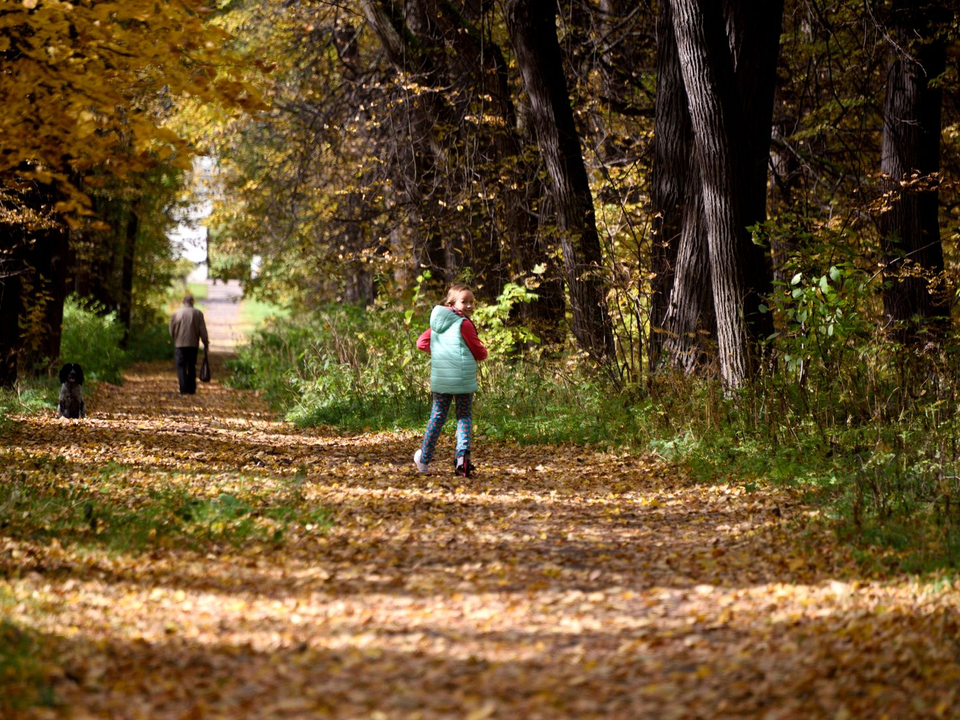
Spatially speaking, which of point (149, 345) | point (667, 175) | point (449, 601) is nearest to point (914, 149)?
point (667, 175)

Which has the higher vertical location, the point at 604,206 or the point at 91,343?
the point at 604,206

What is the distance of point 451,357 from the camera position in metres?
9.21

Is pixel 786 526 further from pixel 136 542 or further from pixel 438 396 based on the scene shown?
pixel 136 542

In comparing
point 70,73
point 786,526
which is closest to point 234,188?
point 70,73

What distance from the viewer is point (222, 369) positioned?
2761 centimetres

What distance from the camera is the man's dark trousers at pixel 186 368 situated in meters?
18.5

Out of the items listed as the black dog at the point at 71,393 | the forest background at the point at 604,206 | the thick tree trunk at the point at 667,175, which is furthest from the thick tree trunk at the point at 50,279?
the thick tree trunk at the point at 667,175

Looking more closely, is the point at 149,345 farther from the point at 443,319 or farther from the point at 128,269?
the point at 443,319

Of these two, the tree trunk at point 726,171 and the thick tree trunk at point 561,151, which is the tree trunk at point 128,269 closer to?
the thick tree trunk at point 561,151

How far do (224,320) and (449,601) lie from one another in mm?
62921

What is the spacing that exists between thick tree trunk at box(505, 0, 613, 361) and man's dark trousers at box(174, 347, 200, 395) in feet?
26.4

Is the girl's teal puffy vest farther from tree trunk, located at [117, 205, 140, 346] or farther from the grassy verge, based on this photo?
tree trunk, located at [117, 205, 140, 346]

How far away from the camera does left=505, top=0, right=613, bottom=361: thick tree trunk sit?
13.2 m

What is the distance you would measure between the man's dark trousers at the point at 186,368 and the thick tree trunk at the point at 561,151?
8040 mm
